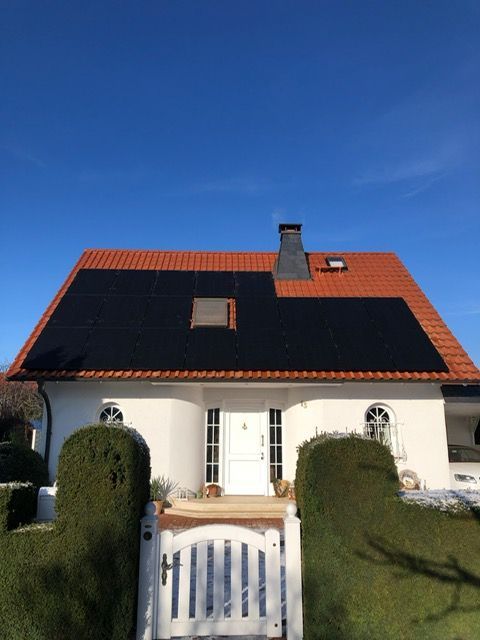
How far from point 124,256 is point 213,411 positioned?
25.2 ft

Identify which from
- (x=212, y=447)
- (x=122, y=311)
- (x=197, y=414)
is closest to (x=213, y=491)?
(x=212, y=447)

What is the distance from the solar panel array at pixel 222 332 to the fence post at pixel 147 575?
233 inches


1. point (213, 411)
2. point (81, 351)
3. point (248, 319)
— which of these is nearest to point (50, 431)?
point (81, 351)

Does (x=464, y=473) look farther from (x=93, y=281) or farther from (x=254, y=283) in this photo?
(x=93, y=281)

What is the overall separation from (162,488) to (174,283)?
6393mm

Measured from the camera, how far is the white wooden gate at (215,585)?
420cm

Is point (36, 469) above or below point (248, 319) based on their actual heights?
below

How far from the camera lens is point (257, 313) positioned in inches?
482

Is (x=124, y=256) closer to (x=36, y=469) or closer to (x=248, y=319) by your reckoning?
(x=248, y=319)

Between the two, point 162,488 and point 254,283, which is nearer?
point 162,488

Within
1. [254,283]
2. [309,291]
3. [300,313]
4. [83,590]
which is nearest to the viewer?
[83,590]

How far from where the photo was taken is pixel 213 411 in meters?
11.3

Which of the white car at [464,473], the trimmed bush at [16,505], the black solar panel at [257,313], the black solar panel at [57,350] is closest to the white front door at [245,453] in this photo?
the black solar panel at [257,313]

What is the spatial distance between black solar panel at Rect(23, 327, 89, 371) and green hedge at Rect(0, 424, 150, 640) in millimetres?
6244
